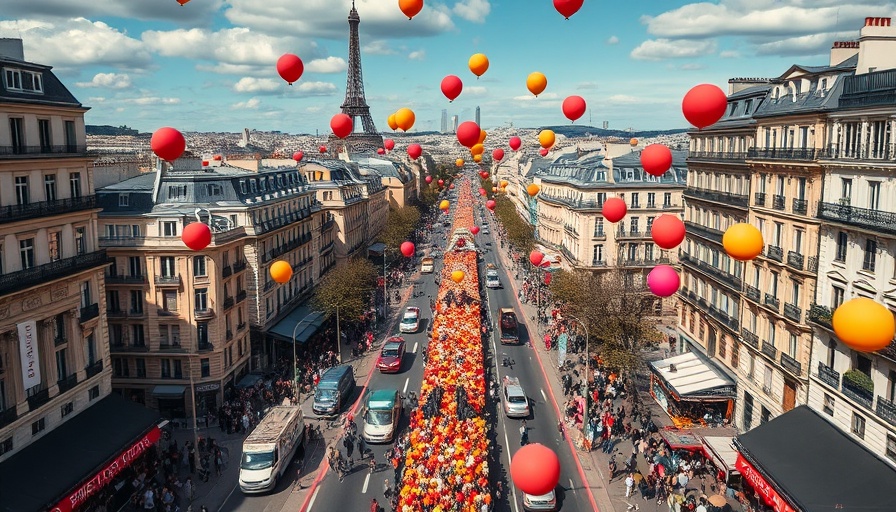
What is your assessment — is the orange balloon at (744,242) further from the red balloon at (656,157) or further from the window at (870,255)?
the window at (870,255)

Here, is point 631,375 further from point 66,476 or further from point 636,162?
point 66,476

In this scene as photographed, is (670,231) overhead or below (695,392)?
overhead

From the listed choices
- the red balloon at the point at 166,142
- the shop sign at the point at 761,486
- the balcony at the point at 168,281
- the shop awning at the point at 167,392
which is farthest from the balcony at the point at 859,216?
the shop awning at the point at 167,392

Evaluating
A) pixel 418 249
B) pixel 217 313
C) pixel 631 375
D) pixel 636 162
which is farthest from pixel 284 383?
pixel 418 249

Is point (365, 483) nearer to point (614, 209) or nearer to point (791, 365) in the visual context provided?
point (614, 209)

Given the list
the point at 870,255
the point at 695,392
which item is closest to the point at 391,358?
the point at 695,392
